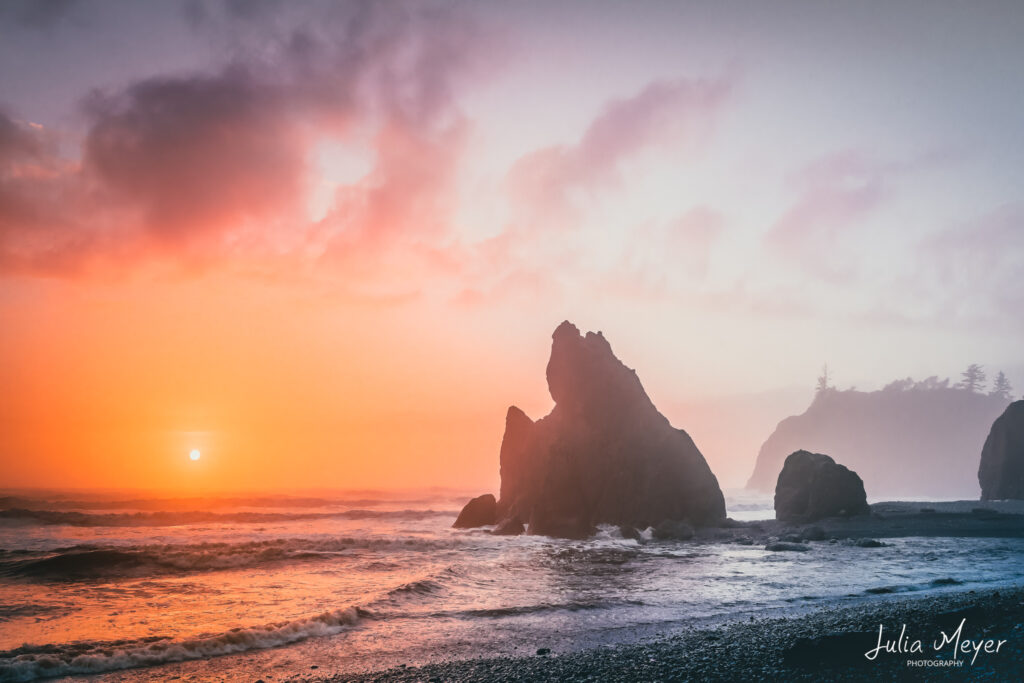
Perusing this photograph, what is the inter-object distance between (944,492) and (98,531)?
236 m

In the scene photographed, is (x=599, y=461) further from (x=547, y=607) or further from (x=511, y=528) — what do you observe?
(x=547, y=607)

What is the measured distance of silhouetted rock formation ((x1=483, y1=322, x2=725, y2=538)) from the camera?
50438 millimetres

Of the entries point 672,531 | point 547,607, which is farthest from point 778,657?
point 672,531

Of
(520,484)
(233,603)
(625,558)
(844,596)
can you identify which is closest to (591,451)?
(520,484)

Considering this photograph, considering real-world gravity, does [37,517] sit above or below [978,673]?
below

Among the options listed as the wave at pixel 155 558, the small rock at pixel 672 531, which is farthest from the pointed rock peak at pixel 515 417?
the wave at pixel 155 558

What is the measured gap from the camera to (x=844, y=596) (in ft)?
61.9

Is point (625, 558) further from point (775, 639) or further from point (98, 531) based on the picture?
point (98, 531)

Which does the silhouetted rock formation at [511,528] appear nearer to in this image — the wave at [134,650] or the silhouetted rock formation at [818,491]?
the silhouetted rock formation at [818,491]

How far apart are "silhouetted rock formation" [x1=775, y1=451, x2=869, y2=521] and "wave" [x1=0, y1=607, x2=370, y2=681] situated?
4888 centimetres

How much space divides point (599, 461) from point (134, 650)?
1787 inches

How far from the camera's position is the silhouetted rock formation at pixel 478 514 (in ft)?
182

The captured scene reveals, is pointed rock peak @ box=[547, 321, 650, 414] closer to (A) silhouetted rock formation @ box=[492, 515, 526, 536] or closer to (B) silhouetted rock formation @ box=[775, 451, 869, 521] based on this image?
(A) silhouetted rock formation @ box=[492, 515, 526, 536]
